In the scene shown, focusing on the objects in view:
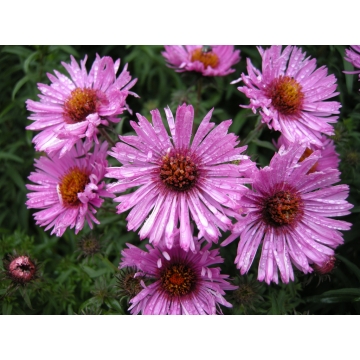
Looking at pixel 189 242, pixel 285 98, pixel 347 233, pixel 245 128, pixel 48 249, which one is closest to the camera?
pixel 189 242

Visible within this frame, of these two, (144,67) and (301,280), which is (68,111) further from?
(301,280)

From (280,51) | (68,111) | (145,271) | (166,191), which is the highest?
(280,51)

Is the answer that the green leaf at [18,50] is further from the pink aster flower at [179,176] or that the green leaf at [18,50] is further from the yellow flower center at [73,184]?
the pink aster flower at [179,176]

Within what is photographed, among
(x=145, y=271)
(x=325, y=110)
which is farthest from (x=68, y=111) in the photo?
(x=325, y=110)

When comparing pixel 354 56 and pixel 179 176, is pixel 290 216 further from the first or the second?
pixel 354 56

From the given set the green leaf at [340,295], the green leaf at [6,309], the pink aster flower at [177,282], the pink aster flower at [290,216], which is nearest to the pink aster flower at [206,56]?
the pink aster flower at [290,216]
